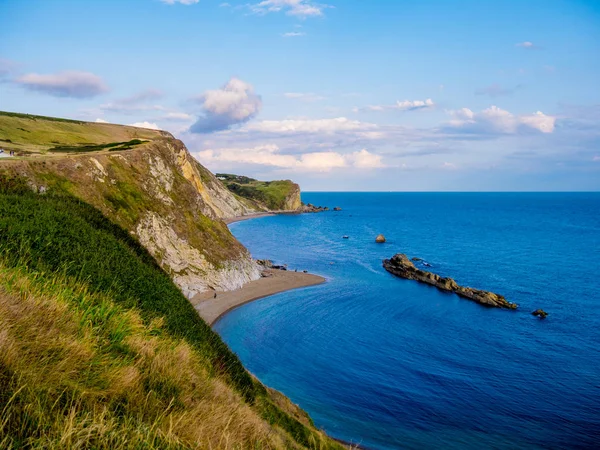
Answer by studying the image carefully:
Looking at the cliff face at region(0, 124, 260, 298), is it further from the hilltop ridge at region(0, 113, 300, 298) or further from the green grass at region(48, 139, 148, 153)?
the green grass at region(48, 139, 148, 153)

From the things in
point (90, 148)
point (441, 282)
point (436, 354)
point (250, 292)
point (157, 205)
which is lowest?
point (436, 354)

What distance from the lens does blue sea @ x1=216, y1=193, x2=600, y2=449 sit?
31641mm

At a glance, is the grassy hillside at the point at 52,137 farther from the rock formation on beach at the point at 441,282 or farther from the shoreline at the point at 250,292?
the rock formation on beach at the point at 441,282

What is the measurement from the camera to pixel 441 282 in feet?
244

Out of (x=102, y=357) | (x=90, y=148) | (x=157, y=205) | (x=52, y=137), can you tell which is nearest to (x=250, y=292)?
(x=157, y=205)

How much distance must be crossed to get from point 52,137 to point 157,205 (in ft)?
134

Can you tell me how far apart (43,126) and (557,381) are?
105266 millimetres

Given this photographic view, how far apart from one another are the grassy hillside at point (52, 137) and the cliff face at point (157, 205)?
21.1ft

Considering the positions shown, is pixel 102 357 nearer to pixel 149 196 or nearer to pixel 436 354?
pixel 436 354

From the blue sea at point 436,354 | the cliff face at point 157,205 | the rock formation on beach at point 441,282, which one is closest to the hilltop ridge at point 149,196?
the cliff face at point 157,205


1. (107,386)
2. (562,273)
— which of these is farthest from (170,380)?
(562,273)

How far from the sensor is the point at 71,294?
30.7ft

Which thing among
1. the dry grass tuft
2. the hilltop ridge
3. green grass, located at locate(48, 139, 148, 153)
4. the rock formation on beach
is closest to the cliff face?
the hilltop ridge

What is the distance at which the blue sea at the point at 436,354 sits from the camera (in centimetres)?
3164
